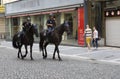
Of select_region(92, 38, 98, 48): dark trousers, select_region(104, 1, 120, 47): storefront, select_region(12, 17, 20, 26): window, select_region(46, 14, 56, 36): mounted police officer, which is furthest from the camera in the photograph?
select_region(12, 17, 20, 26): window

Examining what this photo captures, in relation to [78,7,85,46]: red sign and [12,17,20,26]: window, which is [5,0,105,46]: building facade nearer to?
[78,7,85,46]: red sign

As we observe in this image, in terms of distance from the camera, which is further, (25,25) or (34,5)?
(34,5)

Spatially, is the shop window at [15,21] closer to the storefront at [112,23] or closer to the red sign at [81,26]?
the red sign at [81,26]

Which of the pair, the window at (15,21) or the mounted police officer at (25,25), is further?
the window at (15,21)

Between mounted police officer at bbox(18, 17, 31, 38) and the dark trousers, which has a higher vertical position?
mounted police officer at bbox(18, 17, 31, 38)

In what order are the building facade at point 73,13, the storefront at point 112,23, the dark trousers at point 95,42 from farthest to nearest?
the building facade at point 73,13 → the storefront at point 112,23 → the dark trousers at point 95,42

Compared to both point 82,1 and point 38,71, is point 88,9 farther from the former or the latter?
point 38,71

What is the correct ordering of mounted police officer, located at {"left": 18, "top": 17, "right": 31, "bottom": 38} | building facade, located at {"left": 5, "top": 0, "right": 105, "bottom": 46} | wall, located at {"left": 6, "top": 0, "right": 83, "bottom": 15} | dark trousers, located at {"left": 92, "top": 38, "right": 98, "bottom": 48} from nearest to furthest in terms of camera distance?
mounted police officer, located at {"left": 18, "top": 17, "right": 31, "bottom": 38} → dark trousers, located at {"left": 92, "top": 38, "right": 98, "bottom": 48} → building facade, located at {"left": 5, "top": 0, "right": 105, "bottom": 46} → wall, located at {"left": 6, "top": 0, "right": 83, "bottom": 15}

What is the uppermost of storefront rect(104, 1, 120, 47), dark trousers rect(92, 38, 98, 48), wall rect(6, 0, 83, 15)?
wall rect(6, 0, 83, 15)

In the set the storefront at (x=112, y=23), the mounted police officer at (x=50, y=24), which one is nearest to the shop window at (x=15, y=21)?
the storefront at (x=112, y=23)

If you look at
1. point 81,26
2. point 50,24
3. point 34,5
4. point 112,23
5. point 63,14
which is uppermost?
point 34,5

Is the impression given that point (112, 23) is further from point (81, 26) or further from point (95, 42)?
point (81, 26)

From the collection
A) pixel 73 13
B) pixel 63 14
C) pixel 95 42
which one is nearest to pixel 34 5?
pixel 63 14

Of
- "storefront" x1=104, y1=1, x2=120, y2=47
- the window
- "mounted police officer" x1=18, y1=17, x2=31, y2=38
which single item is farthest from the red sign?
the window
